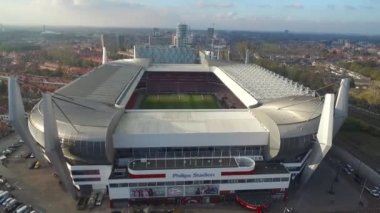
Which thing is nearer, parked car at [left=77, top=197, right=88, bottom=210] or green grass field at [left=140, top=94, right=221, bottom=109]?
parked car at [left=77, top=197, right=88, bottom=210]

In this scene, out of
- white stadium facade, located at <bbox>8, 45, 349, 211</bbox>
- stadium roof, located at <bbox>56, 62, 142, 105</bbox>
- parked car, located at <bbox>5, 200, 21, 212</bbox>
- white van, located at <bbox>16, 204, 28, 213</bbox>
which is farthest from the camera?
stadium roof, located at <bbox>56, 62, 142, 105</bbox>

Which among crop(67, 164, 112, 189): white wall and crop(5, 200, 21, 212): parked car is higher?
crop(67, 164, 112, 189): white wall

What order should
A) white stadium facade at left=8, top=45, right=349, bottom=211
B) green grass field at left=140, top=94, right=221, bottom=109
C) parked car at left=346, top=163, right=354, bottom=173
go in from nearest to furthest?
white stadium facade at left=8, top=45, right=349, bottom=211 < parked car at left=346, top=163, right=354, bottom=173 < green grass field at left=140, top=94, right=221, bottom=109

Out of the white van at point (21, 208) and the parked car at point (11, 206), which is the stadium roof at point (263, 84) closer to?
the white van at point (21, 208)

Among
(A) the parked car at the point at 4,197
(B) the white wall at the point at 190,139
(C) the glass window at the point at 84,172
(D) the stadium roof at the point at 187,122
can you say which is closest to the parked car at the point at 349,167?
(D) the stadium roof at the point at 187,122

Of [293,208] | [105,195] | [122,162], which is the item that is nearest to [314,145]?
[293,208]

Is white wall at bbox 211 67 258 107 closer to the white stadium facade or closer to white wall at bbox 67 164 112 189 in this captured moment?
the white stadium facade

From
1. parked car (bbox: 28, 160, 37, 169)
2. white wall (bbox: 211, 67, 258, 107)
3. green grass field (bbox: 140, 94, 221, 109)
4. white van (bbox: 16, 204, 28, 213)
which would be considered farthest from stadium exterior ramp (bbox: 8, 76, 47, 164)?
white wall (bbox: 211, 67, 258, 107)

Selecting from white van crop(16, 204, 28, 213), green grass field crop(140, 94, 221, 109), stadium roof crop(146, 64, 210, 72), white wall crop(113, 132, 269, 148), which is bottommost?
white van crop(16, 204, 28, 213)
